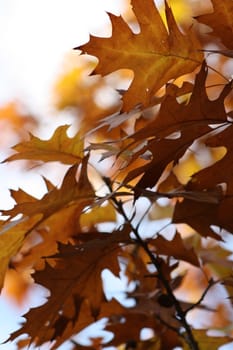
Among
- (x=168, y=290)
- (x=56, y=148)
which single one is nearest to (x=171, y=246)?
(x=168, y=290)

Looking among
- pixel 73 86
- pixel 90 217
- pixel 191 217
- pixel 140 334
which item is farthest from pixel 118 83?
pixel 191 217

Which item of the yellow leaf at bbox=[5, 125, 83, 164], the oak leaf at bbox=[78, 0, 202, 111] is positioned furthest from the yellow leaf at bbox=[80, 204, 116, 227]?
the oak leaf at bbox=[78, 0, 202, 111]

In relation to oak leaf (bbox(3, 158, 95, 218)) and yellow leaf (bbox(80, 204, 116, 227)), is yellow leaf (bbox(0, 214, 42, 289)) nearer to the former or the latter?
oak leaf (bbox(3, 158, 95, 218))

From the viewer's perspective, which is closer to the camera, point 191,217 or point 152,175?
point 152,175

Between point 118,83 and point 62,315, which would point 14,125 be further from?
point 62,315

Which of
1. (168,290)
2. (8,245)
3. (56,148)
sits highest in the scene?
(56,148)

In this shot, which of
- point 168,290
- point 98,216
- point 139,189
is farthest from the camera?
point 98,216

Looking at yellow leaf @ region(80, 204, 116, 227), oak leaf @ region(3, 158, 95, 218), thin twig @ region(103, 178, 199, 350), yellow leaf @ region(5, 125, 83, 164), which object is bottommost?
thin twig @ region(103, 178, 199, 350)

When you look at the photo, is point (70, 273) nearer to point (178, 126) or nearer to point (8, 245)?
point (8, 245)
